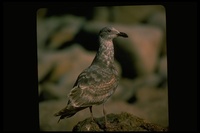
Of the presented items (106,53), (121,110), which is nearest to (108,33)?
(106,53)

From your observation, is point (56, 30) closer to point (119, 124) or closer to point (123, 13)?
point (123, 13)

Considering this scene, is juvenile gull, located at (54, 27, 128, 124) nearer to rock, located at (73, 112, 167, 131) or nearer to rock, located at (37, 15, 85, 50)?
rock, located at (73, 112, 167, 131)

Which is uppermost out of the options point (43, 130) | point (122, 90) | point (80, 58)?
point (80, 58)

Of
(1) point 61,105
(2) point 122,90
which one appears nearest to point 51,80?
(1) point 61,105

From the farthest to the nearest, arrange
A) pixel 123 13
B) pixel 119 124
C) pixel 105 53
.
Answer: pixel 123 13 → pixel 105 53 → pixel 119 124

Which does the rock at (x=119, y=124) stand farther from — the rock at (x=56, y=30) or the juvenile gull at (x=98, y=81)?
the rock at (x=56, y=30)

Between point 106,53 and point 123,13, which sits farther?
point 123,13

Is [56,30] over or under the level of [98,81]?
over
